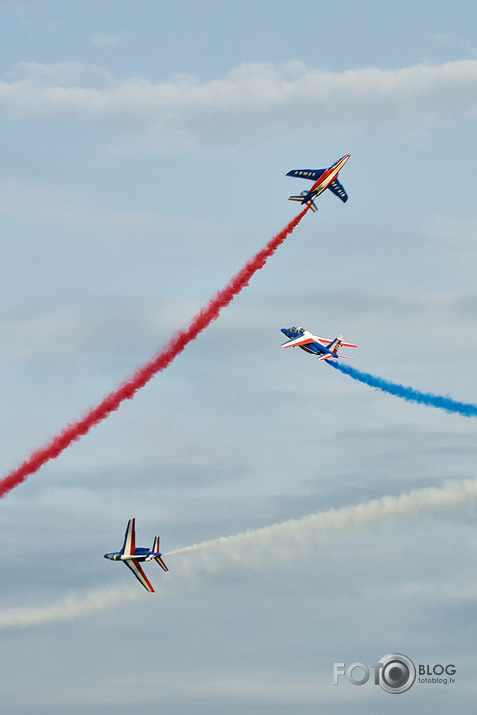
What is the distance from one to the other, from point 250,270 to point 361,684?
51.0 m

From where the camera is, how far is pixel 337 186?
161 meters

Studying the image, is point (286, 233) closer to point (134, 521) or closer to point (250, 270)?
point (250, 270)

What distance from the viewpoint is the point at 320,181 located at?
155 meters

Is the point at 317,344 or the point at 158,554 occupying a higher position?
the point at 317,344

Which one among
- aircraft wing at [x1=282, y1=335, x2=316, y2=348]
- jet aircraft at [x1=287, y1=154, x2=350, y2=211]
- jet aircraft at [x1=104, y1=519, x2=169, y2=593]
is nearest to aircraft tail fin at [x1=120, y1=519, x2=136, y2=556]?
jet aircraft at [x1=104, y1=519, x2=169, y2=593]

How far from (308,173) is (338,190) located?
18.3 ft

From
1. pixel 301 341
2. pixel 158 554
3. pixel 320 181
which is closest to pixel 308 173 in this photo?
pixel 320 181

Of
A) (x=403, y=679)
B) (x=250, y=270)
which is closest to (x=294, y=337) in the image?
(x=250, y=270)

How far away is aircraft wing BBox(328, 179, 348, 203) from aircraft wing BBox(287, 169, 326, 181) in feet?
10.4

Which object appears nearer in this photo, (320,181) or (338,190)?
(320,181)

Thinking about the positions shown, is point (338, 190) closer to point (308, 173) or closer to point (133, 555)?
point (308, 173)

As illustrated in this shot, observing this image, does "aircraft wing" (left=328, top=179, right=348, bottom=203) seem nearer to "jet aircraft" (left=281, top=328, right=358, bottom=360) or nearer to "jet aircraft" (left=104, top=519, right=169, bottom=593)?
"jet aircraft" (left=281, top=328, right=358, bottom=360)

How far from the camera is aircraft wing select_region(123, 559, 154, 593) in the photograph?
155375 millimetres

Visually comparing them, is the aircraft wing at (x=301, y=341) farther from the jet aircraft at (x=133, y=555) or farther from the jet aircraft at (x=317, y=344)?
the jet aircraft at (x=133, y=555)
